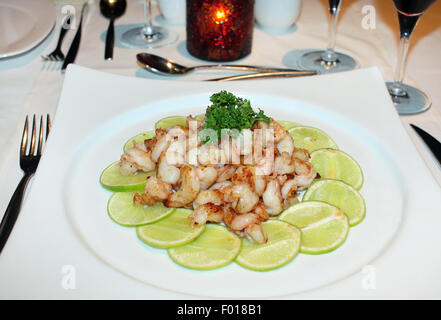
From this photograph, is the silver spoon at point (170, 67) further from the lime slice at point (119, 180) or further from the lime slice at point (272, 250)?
the lime slice at point (272, 250)

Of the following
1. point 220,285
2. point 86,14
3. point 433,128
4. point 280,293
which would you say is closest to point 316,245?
point 280,293

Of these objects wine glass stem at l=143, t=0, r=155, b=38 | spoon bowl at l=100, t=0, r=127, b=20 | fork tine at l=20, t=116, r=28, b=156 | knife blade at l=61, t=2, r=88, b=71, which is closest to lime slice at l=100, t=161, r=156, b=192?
fork tine at l=20, t=116, r=28, b=156

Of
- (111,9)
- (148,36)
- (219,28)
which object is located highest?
(111,9)

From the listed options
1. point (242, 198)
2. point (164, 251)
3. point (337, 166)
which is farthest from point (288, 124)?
point (164, 251)

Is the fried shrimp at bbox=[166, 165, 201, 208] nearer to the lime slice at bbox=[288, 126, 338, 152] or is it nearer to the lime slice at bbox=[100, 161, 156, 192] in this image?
the lime slice at bbox=[100, 161, 156, 192]

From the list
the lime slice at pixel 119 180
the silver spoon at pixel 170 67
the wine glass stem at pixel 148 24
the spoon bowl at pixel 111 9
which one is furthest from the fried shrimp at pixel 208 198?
the spoon bowl at pixel 111 9

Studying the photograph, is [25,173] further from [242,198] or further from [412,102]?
[412,102]
